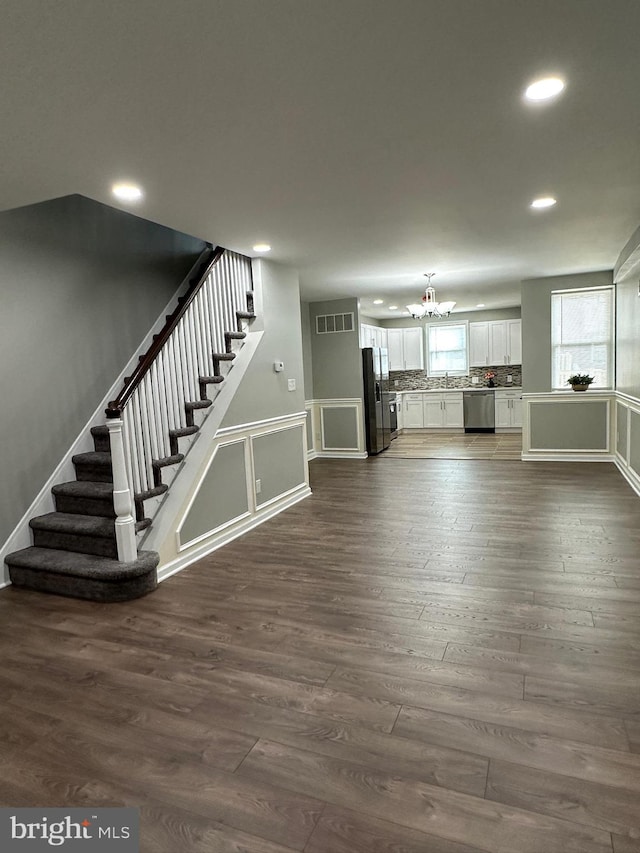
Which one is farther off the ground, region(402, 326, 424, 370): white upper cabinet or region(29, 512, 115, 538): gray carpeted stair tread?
region(402, 326, 424, 370): white upper cabinet

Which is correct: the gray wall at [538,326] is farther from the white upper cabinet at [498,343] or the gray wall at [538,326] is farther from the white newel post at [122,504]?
the white newel post at [122,504]

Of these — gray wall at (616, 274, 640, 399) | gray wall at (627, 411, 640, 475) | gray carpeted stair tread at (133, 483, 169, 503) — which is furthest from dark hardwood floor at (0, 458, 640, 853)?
gray wall at (616, 274, 640, 399)

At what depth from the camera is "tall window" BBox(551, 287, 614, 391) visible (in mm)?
6969

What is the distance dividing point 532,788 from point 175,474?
3.04 m

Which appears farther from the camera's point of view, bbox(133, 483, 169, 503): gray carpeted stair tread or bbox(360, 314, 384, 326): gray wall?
bbox(360, 314, 384, 326): gray wall

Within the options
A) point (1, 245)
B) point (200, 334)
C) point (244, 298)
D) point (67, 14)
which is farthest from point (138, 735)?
point (244, 298)

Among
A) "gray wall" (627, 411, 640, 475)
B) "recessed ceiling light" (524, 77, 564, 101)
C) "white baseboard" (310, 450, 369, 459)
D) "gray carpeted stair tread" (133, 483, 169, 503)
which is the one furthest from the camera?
"white baseboard" (310, 450, 369, 459)

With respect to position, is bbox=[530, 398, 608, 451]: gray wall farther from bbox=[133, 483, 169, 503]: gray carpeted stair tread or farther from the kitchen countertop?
bbox=[133, 483, 169, 503]: gray carpeted stair tread

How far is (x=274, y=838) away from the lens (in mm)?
1513

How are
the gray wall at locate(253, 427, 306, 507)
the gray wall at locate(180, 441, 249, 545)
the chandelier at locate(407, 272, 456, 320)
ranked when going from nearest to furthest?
the gray wall at locate(180, 441, 249, 545) < the gray wall at locate(253, 427, 306, 507) < the chandelier at locate(407, 272, 456, 320)

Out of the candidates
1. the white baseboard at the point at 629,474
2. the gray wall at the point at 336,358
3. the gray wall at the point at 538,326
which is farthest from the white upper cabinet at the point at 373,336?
the white baseboard at the point at 629,474

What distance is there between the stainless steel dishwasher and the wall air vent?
3.82 metres

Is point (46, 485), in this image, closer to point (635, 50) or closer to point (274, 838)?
point (274, 838)

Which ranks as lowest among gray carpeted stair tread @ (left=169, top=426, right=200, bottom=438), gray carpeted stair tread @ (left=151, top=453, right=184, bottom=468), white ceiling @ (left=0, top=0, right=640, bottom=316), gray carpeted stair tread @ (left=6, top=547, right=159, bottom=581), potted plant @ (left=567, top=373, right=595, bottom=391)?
gray carpeted stair tread @ (left=6, top=547, right=159, bottom=581)
